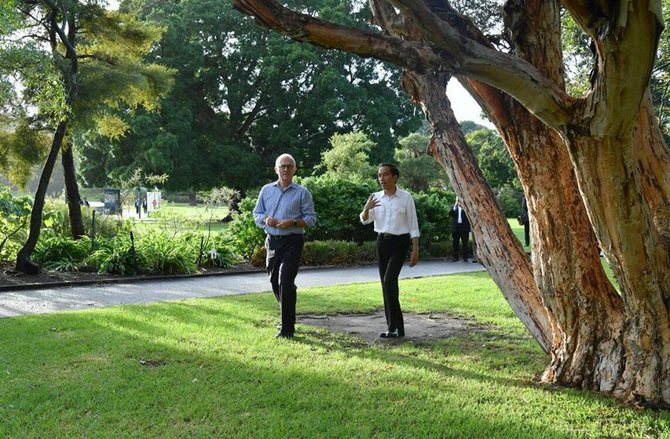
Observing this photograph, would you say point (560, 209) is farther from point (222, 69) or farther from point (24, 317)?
point (222, 69)

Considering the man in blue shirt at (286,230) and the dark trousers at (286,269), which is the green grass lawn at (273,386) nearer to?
the dark trousers at (286,269)

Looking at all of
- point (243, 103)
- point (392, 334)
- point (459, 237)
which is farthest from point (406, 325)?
point (243, 103)

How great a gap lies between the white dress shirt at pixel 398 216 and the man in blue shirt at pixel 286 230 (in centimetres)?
78

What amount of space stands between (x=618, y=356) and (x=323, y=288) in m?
7.59

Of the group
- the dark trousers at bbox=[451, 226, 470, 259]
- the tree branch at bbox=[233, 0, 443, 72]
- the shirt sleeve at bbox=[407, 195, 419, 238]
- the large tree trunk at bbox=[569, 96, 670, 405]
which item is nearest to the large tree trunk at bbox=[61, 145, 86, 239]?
the dark trousers at bbox=[451, 226, 470, 259]

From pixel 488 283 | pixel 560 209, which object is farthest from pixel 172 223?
pixel 560 209

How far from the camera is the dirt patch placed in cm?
732

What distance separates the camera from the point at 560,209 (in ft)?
16.5

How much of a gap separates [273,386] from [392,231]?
8.57 ft

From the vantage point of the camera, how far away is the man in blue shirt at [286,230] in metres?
6.97

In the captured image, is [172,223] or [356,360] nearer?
[356,360]

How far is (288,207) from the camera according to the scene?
710 centimetres

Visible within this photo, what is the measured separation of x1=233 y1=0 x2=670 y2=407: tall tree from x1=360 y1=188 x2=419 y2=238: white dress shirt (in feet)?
3.78

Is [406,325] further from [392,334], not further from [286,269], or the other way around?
[286,269]
